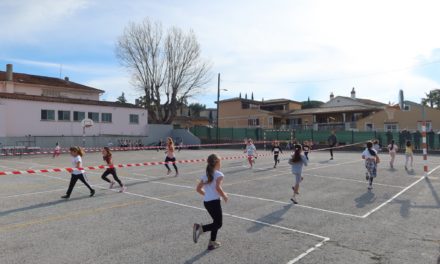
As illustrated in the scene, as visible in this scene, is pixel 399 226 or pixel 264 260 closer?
pixel 264 260

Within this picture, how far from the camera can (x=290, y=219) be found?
855 centimetres

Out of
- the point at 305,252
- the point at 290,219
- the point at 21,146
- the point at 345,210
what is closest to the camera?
the point at 305,252

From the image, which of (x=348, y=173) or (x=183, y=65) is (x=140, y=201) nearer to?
(x=348, y=173)

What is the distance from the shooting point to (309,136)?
41.6 m

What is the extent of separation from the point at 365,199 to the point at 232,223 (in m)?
4.88

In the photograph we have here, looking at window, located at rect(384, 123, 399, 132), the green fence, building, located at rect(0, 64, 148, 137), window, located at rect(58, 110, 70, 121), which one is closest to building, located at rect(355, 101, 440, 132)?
window, located at rect(384, 123, 399, 132)

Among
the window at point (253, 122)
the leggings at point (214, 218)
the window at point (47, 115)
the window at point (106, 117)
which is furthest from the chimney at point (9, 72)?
the leggings at point (214, 218)

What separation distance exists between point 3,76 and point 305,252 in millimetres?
53261

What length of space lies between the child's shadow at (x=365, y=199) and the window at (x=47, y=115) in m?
35.2

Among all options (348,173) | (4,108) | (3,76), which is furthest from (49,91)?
(348,173)

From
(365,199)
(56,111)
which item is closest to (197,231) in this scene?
(365,199)

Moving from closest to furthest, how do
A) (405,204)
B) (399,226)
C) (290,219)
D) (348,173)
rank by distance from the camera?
(399,226)
(290,219)
(405,204)
(348,173)

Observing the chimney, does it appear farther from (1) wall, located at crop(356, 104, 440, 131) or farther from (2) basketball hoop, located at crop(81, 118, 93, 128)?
(1) wall, located at crop(356, 104, 440, 131)

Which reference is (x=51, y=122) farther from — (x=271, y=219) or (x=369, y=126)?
(x=369, y=126)
